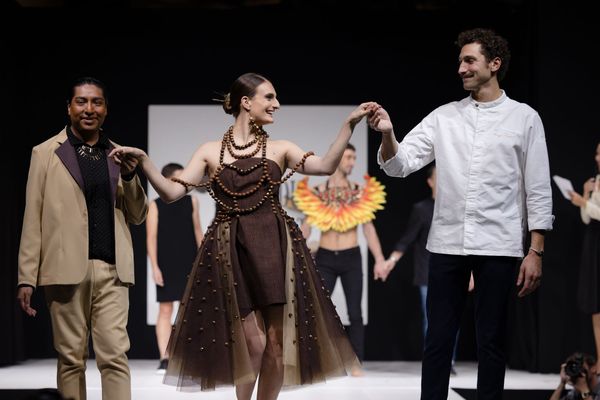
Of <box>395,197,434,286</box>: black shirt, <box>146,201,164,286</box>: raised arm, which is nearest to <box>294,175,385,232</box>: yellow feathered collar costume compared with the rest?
<box>395,197,434,286</box>: black shirt

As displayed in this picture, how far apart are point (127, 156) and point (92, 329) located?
768 millimetres

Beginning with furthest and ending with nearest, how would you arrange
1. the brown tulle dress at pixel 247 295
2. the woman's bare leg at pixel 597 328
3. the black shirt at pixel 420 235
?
1. the black shirt at pixel 420 235
2. the woman's bare leg at pixel 597 328
3. the brown tulle dress at pixel 247 295

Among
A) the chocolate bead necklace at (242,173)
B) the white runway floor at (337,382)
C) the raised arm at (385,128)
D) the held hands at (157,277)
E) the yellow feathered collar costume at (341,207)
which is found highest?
the raised arm at (385,128)

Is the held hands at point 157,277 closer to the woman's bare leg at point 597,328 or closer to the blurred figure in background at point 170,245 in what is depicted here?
the blurred figure in background at point 170,245

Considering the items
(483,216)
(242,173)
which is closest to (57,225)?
(242,173)

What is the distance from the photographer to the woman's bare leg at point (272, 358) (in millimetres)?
3895

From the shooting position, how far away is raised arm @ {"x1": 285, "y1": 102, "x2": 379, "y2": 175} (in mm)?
3590

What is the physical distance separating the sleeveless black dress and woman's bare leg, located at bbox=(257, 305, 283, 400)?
3834 mm

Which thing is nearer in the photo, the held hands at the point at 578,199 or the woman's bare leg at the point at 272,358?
the woman's bare leg at the point at 272,358

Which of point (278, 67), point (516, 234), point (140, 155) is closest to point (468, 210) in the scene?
point (516, 234)

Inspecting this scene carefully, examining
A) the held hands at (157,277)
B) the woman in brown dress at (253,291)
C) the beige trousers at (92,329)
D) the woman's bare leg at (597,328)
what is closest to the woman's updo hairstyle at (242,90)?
the woman in brown dress at (253,291)

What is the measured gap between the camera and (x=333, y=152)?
12.4 feet

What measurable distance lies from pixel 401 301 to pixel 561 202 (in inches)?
73.0

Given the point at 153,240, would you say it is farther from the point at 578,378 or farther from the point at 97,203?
the point at 578,378
